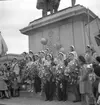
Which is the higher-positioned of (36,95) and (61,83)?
(61,83)

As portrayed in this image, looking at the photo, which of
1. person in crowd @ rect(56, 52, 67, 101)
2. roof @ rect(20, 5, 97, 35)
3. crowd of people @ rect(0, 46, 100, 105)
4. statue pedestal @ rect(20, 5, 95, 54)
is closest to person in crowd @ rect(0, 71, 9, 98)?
crowd of people @ rect(0, 46, 100, 105)

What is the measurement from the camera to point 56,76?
7402 mm

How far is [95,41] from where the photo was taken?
6.98m

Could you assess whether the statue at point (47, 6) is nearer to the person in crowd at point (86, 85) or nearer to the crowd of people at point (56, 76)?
the crowd of people at point (56, 76)

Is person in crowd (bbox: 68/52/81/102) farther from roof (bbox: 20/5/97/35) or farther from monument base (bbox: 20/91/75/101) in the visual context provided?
roof (bbox: 20/5/97/35)

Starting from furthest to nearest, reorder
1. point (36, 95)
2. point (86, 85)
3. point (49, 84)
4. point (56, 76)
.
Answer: point (36, 95) → point (49, 84) → point (56, 76) → point (86, 85)

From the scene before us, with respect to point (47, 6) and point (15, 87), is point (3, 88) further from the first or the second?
point (47, 6)

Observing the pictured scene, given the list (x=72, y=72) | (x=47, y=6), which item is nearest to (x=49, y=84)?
(x=72, y=72)

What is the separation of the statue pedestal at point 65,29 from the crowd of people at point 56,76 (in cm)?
80

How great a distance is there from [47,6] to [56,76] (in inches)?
219

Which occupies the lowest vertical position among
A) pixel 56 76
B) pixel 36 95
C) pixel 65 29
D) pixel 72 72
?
pixel 36 95

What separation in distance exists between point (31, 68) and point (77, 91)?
2394mm

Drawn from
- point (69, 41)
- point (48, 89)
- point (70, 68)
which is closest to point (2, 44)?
point (69, 41)

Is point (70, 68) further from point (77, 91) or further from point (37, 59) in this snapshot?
point (37, 59)
